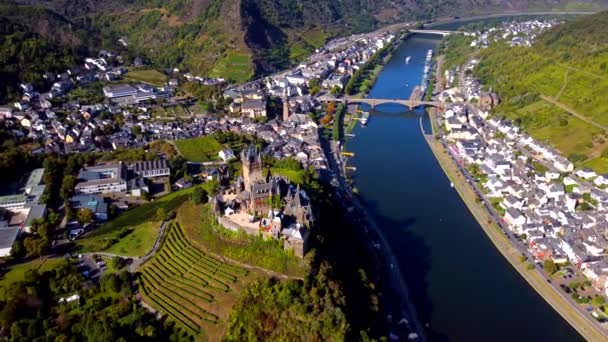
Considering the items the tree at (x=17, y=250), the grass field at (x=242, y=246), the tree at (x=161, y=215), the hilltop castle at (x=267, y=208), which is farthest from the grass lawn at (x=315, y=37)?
the tree at (x=17, y=250)

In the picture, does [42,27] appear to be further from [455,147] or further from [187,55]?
[455,147]

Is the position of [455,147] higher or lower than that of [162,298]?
lower

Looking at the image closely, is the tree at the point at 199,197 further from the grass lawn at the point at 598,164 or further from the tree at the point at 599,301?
the grass lawn at the point at 598,164

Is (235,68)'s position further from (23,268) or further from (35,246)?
(23,268)

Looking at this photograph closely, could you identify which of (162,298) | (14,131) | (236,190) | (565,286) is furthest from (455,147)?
(14,131)

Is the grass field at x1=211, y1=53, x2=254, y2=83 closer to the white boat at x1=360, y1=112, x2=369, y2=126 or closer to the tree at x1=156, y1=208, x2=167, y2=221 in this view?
the white boat at x1=360, y1=112, x2=369, y2=126

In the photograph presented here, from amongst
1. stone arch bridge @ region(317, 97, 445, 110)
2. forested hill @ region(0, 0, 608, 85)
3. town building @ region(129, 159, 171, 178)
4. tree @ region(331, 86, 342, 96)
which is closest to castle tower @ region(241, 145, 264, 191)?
town building @ region(129, 159, 171, 178)
